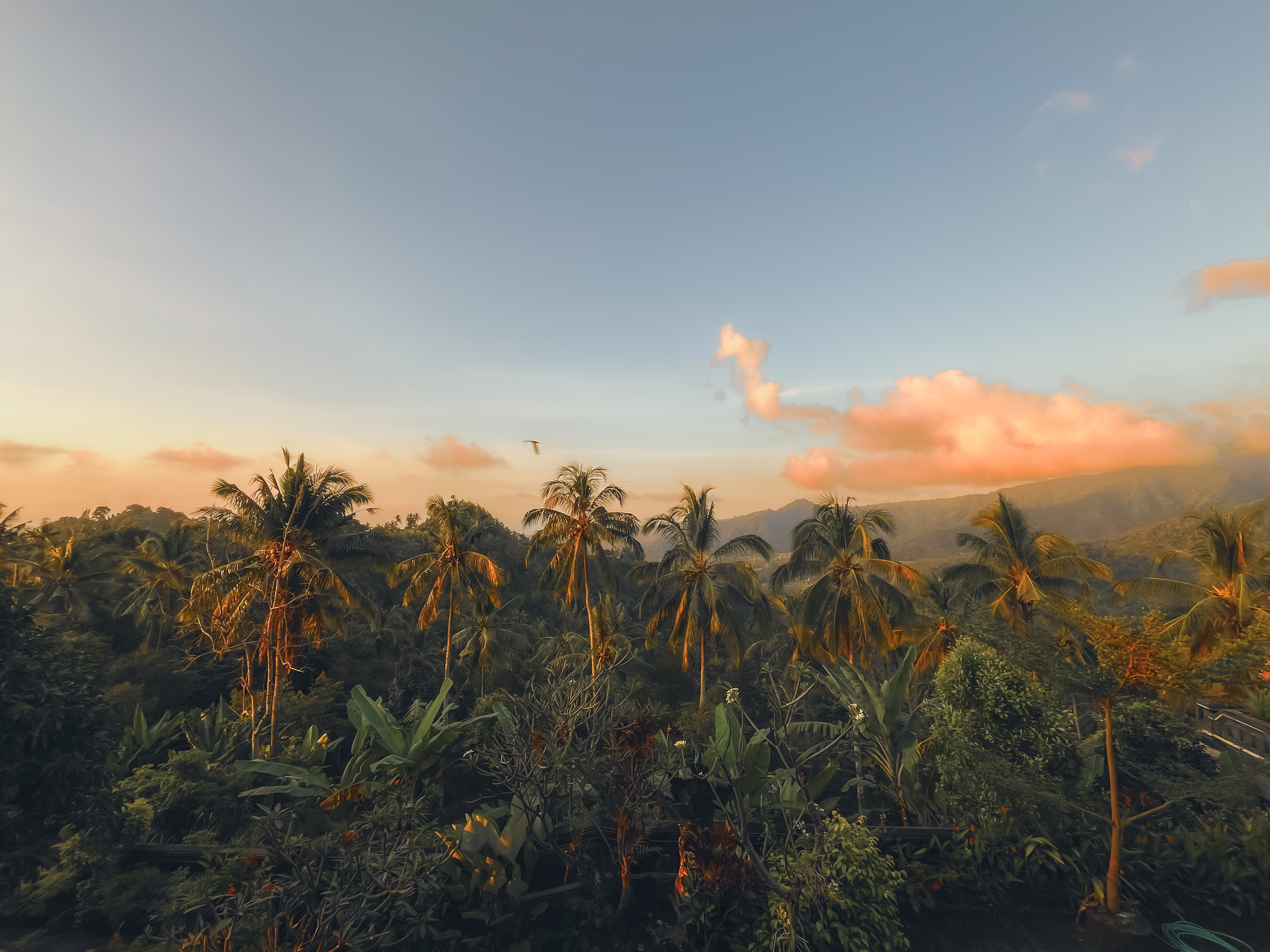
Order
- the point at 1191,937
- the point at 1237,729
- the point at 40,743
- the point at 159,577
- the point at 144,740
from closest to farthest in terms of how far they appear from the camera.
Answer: the point at 40,743 → the point at 1191,937 → the point at 1237,729 → the point at 144,740 → the point at 159,577

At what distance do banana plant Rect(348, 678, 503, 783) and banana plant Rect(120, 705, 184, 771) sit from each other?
847 cm

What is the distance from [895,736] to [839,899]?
5734mm

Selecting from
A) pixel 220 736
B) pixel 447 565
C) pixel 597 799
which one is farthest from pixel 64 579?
pixel 597 799

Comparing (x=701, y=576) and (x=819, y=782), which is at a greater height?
(x=701, y=576)

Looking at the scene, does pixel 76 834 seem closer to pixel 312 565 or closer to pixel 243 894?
pixel 243 894

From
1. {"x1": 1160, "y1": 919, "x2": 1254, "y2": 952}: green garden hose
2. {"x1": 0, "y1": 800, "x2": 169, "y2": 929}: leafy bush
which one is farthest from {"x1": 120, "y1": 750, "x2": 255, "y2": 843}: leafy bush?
{"x1": 1160, "y1": 919, "x2": 1254, "y2": 952}: green garden hose

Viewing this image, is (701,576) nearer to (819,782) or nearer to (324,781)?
(819,782)

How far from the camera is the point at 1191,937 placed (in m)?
7.72

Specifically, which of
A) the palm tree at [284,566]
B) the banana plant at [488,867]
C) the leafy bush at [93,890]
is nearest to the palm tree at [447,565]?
the palm tree at [284,566]

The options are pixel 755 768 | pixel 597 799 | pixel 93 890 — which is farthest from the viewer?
pixel 755 768

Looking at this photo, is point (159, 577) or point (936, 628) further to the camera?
point (159, 577)

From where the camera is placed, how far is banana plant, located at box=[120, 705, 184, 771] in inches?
561

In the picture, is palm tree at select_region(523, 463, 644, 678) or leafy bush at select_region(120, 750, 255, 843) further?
palm tree at select_region(523, 463, 644, 678)

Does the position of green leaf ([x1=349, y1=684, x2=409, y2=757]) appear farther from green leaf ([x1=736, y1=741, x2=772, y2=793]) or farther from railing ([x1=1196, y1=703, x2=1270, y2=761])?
railing ([x1=1196, y1=703, x2=1270, y2=761])
